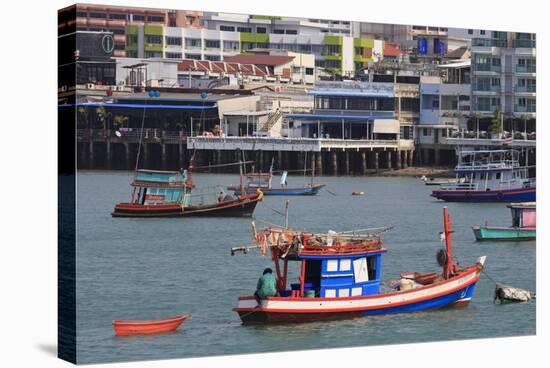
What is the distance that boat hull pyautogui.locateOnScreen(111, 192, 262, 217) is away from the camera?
56.7 ft

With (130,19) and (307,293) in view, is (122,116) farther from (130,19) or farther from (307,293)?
(307,293)

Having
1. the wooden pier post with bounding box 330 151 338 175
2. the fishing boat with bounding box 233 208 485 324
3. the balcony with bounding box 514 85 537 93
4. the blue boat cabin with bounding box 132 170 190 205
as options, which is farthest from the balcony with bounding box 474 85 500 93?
the blue boat cabin with bounding box 132 170 190 205

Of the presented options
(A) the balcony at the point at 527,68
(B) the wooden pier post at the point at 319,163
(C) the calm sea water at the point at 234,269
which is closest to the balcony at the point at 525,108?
(A) the balcony at the point at 527,68

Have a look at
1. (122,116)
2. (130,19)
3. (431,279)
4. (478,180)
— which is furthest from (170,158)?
(478,180)

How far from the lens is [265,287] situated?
1575 cm

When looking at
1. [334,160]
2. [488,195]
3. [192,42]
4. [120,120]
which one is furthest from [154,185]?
[488,195]

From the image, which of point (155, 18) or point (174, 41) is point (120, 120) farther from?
point (174, 41)

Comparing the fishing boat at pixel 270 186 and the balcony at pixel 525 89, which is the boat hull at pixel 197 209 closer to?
the fishing boat at pixel 270 186

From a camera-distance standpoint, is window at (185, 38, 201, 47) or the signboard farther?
the signboard

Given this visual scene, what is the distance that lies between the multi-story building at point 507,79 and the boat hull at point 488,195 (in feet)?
3.16

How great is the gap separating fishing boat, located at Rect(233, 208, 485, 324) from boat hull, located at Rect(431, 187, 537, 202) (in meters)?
1.61

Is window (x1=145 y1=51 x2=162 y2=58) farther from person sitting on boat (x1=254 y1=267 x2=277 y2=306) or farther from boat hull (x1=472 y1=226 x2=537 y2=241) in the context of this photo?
boat hull (x1=472 y1=226 x2=537 y2=241)

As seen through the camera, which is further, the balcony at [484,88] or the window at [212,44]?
the window at [212,44]

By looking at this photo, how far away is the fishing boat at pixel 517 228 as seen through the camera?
18156mm
